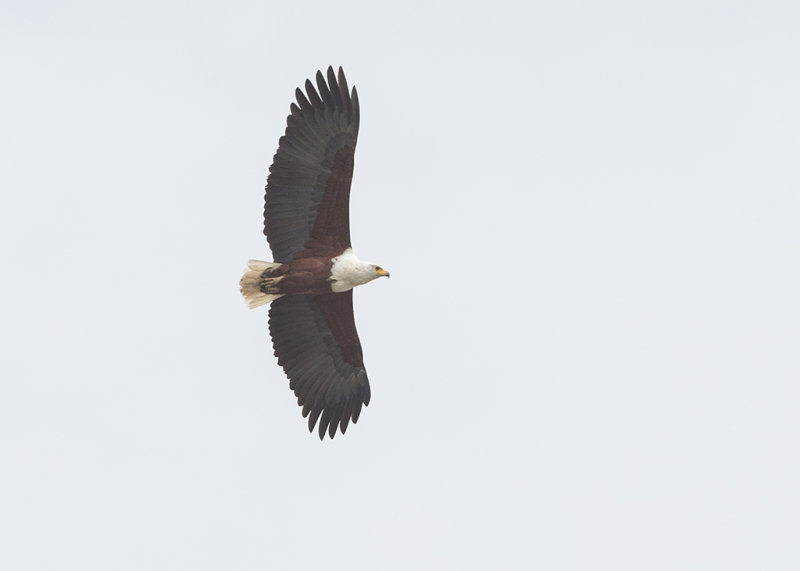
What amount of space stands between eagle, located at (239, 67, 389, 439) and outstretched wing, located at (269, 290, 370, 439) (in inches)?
0.6

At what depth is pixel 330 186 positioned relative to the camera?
21.8 meters

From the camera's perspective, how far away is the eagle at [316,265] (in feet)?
70.9

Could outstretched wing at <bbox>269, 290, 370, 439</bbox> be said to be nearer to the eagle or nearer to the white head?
the eagle

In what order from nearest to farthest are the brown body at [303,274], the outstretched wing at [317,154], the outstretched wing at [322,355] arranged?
the outstretched wing at [317,154], the brown body at [303,274], the outstretched wing at [322,355]

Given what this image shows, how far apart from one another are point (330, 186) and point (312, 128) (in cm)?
86

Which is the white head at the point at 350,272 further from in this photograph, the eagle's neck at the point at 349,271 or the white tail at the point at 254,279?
the white tail at the point at 254,279

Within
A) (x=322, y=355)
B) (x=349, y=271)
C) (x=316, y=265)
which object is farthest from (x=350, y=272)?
(x=322, y=355)

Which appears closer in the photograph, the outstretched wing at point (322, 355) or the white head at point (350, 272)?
the white head at point (350, 272)

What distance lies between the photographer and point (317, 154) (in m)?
21.6

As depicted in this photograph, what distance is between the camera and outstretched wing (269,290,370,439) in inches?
903

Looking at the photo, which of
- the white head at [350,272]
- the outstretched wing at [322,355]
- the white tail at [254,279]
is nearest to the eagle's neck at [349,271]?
the white head at [350,272]

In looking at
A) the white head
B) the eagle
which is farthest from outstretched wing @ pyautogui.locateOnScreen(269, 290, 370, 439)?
the white head

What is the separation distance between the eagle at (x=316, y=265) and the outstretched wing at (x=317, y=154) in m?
0.01

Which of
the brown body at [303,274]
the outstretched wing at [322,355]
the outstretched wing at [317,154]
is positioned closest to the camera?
the outstretched wing at [317,154]
